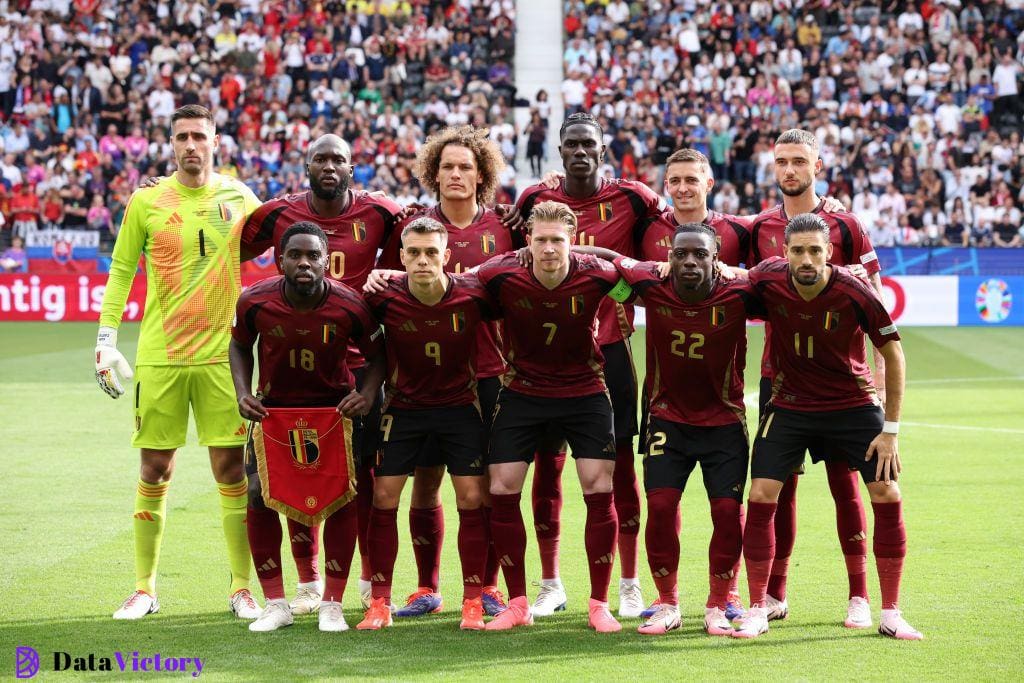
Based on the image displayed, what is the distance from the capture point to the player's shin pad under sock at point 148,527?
7.16 m

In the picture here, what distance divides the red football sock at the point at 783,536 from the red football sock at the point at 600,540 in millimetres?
888

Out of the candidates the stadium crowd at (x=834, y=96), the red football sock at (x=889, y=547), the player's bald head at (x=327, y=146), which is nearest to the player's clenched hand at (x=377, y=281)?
the player's bald head at (x=327, y=146)

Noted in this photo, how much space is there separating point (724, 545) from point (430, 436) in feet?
5.13

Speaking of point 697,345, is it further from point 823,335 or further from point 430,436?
point 430,436

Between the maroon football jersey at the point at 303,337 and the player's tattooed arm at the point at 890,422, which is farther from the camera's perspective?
the maroon football jersey at the point at 303,337

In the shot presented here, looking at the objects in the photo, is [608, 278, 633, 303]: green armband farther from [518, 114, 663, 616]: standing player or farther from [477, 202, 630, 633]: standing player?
[518, 114, 663, 616]: standing player

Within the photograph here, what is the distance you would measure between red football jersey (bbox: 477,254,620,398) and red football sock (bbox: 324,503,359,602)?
1069 mm

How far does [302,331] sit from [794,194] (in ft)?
8.86

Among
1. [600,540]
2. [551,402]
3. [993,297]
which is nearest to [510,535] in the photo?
[600,540]

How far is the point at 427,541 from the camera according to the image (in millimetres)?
7258

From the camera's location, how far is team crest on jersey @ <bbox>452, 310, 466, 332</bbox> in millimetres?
6867

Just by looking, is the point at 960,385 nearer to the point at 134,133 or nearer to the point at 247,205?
the point at 247,205

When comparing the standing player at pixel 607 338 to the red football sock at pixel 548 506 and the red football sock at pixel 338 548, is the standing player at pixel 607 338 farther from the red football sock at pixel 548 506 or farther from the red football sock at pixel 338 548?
the red football sock at pixel 338 548

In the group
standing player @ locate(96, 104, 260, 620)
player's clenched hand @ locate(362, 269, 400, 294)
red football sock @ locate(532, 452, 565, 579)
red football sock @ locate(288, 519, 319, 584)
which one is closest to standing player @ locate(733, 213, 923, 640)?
red football sock @ locate(532, 452, 565, 579)
